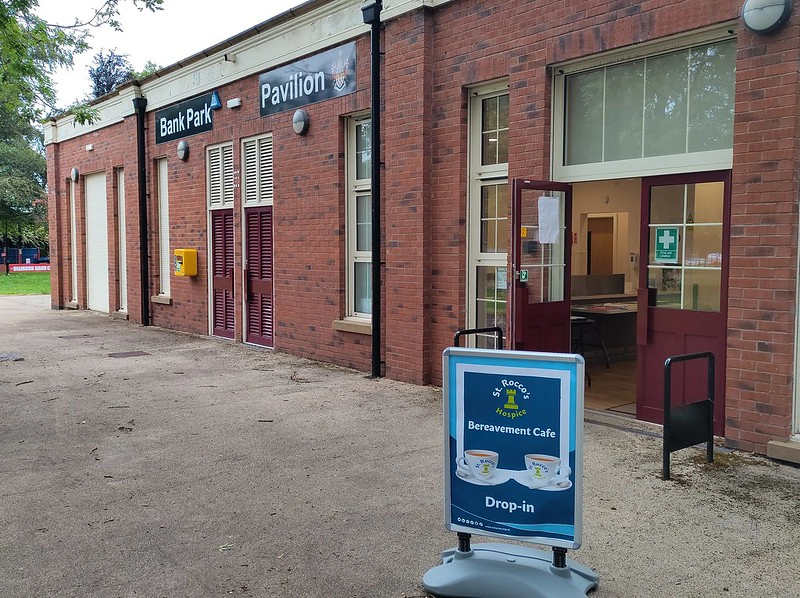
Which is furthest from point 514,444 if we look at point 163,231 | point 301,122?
point 163,231

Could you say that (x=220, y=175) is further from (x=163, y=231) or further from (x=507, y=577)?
(x=507, y=577)

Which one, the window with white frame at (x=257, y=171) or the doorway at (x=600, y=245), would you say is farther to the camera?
the doorway at (x=600, y=245)

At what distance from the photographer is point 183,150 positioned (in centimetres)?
1354

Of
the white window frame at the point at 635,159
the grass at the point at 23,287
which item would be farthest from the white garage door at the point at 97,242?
the white window frame at the point at 635,159

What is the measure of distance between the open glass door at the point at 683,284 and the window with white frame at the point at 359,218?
13.9ft

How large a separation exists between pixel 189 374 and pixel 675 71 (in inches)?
268

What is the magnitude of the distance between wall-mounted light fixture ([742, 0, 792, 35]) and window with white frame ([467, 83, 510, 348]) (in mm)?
2835

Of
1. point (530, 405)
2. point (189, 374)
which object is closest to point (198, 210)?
point (189, 374)

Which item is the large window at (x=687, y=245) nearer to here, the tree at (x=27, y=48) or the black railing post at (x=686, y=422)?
the black railing post at (x=686, y=422)

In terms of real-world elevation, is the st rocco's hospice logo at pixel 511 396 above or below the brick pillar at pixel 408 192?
below

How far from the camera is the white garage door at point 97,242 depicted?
17578 mm

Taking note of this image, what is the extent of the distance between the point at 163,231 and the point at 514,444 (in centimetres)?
1281

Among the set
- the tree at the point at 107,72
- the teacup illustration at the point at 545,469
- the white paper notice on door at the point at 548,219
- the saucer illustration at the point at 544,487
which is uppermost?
the tree at the point at 107,72

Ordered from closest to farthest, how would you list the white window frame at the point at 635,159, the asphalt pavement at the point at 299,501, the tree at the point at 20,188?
1. the asphalt pavement at the point at 299,501
2. the white window frame at the point at 635,159
3. the tree at the point at 20,188
